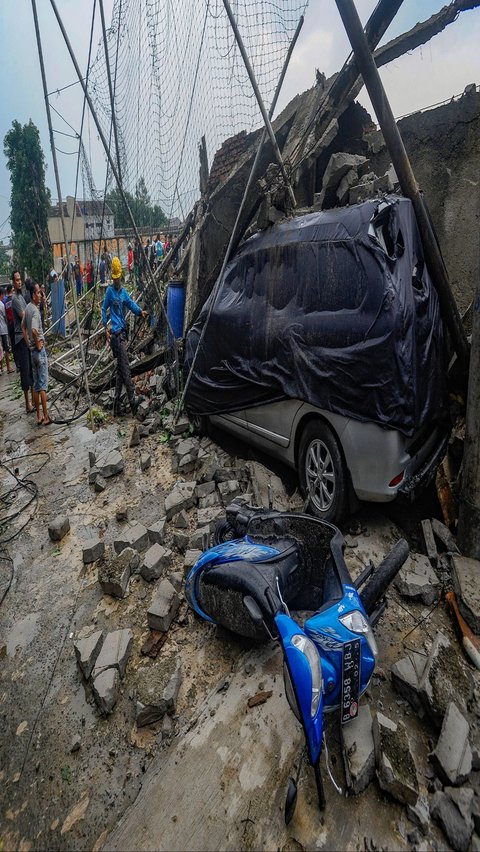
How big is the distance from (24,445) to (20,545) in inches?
103

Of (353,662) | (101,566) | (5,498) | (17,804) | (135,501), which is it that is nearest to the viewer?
(353,662)

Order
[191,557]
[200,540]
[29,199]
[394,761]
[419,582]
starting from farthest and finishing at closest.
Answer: [29,199] < [200,540] < [191,557] < [419,582] < [394,761]

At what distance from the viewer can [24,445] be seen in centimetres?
623

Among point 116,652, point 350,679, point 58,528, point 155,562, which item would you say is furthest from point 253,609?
point 58,528

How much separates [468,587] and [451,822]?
46.4 inches

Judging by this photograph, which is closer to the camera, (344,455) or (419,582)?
(419,582)

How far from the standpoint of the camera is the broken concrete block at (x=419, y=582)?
8.74 ft

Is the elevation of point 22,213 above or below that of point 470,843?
above

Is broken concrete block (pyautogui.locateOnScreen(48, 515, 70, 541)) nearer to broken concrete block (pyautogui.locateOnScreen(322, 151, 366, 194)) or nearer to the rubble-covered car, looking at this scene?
the rubble-covered car

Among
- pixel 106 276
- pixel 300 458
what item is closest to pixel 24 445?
pixel 300 458

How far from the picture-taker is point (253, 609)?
Result: 2070 mm

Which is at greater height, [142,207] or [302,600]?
[142,207]

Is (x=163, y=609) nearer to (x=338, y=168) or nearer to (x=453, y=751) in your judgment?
(x=453, y=751)

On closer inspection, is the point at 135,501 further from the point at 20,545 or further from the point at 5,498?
the point at 5,498
